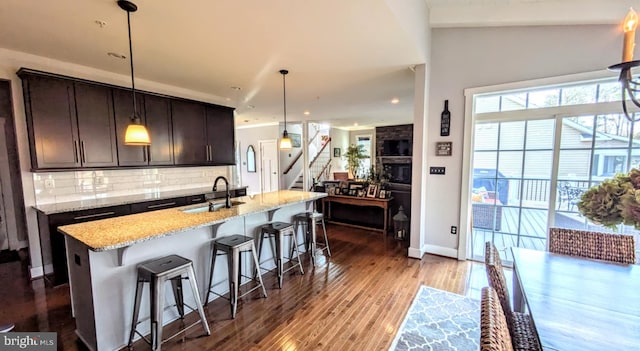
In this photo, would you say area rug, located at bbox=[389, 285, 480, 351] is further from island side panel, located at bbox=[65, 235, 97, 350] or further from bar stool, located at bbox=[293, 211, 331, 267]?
island side panel, located at bbox=[65, 235, 97, 350]

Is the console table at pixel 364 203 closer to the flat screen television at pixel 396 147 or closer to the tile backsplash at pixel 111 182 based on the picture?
the tile backsplash at pixel 111 182

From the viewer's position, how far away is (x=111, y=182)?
3.65m

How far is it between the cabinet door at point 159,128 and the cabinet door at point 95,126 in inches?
17.5

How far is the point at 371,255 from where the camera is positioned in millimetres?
3734

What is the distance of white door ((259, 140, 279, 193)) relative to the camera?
28.7 ft

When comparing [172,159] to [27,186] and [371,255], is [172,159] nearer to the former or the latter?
[27,186]

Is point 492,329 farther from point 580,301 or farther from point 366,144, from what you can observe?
point 366,144

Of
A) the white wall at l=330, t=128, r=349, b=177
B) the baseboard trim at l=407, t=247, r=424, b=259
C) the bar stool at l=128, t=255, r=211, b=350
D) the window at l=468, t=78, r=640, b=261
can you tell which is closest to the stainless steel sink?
the bar stool at l=128, t=255, r=211, b=350

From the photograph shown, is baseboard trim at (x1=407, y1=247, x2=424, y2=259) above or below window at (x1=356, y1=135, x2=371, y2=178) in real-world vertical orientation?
below

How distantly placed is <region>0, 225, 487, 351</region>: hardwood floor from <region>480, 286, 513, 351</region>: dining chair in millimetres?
1272

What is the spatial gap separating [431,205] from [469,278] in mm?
1025

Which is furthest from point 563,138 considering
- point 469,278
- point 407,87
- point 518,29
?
point 407,87

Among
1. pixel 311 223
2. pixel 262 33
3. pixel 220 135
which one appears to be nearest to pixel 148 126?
pixel 220 135

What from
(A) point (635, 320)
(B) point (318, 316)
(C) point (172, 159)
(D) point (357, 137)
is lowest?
(B) point (318, 316)
